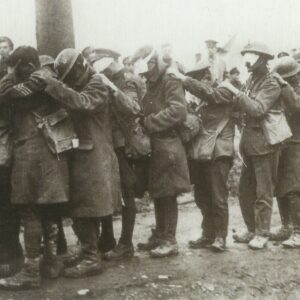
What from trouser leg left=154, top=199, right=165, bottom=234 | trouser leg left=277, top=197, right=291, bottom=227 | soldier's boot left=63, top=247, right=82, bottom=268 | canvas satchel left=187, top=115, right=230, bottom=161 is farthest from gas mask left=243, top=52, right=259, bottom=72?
soldier's boot left=63, top=247, right=82, bottom=268

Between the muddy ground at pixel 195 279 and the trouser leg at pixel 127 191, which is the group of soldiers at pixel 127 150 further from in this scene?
the muddy ground at pixel 195 279

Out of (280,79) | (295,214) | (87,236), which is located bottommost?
(295,214)

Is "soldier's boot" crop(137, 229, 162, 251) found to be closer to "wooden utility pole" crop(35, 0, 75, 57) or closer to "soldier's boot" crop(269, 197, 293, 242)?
"soldier's boot" crop(269, 197, 293, 242)

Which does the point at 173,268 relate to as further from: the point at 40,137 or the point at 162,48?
the point at 162,48

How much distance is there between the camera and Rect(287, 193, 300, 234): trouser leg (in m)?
6.65

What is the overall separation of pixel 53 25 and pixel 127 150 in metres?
1.79

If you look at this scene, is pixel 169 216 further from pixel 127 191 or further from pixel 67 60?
pixel 67 60

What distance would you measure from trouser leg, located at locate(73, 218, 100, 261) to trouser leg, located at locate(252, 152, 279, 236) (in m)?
1.96

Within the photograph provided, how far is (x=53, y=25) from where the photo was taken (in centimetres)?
649

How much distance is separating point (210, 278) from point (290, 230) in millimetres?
1904

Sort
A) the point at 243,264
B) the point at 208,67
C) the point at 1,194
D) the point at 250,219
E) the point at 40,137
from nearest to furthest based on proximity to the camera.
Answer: the point at 40,137 < the point at 1,194 < the point at 243,264 < the point at 208,67 < the point at 250,219

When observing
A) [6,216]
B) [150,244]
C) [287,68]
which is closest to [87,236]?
[6,216]

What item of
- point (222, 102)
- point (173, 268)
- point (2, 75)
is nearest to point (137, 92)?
point (222, 102)

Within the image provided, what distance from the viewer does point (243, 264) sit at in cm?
579
